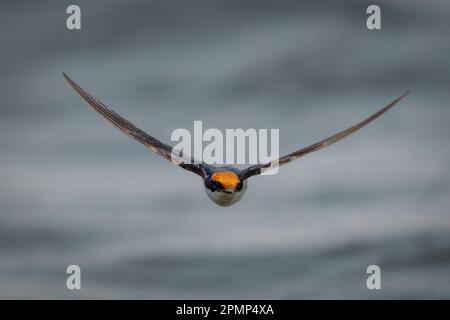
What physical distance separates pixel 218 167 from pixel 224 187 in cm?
166

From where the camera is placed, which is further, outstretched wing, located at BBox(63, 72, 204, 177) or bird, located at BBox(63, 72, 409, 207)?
outstretched wing, located at BBox(63, 72, 204, 177)

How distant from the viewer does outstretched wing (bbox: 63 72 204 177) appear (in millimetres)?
43250

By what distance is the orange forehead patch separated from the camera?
130 feet

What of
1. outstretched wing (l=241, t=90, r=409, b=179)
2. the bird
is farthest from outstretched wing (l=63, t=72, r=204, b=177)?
outstretched wing (l=241, t=90, r=409, b=179)

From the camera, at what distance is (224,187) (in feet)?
130

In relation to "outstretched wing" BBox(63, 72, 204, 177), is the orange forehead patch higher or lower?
lower

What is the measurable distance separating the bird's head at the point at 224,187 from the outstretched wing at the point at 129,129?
240 centimetres

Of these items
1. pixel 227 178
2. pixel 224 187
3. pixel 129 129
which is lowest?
pixel 224 187

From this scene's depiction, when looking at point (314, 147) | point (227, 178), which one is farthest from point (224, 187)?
point (314, 147)

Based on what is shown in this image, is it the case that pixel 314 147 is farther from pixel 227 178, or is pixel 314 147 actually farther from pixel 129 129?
pixel 129 129

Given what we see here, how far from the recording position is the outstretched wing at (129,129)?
43.2 metres

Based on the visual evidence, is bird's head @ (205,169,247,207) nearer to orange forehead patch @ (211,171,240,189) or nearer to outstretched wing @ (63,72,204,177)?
orange forehead patch @ (211,171,240,189)
